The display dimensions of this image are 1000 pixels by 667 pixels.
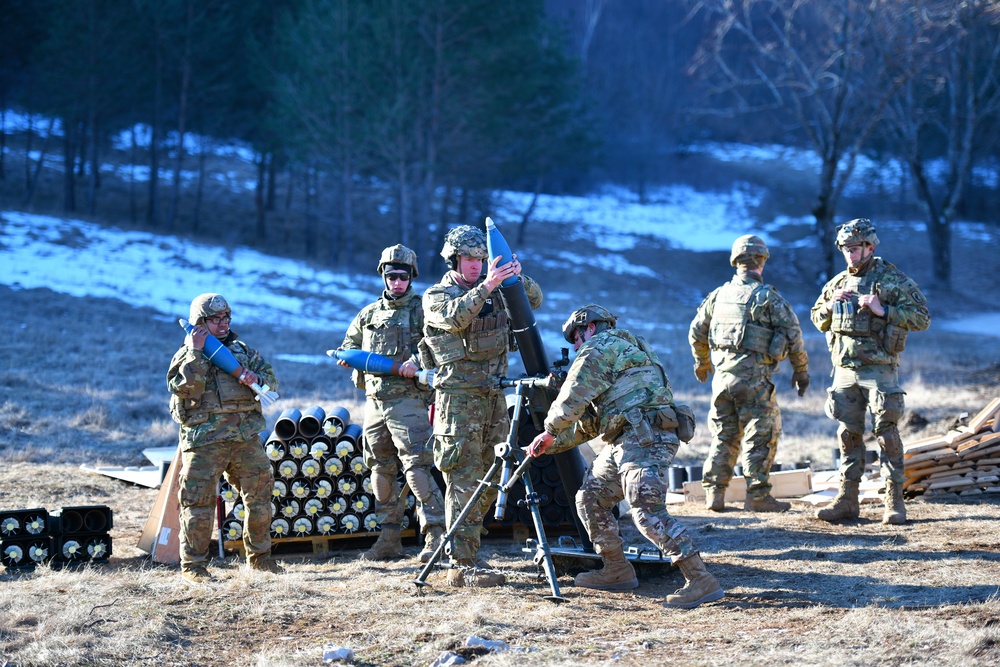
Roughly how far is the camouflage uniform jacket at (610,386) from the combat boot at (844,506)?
10.4ft

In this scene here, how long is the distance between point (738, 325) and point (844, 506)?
190 cm

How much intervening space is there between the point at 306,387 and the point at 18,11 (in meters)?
23.9

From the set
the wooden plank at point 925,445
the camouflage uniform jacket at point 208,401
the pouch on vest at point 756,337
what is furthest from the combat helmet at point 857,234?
the camouflage uniform jacket at point 208,401

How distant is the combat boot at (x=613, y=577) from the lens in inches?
284

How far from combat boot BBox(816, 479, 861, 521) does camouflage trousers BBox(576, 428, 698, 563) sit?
298 centimetres

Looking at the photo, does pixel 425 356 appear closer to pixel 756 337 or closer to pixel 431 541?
pixel 431 541

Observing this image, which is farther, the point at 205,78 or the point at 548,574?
the point at 205,78

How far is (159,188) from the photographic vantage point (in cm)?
4219

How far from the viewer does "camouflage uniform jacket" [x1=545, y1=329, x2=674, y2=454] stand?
21.9 feet

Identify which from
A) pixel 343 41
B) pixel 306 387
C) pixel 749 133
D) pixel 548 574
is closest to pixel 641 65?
pixel 749 133

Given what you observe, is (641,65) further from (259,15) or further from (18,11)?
(18,11)

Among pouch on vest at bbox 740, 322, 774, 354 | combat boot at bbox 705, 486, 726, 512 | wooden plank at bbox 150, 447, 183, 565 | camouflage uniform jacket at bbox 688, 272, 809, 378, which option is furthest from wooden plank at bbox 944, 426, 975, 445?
wooden plank at bbox 150, 447, 183, 565

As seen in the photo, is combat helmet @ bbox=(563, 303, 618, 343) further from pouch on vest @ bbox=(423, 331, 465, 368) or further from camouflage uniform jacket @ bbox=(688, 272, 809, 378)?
camouflage uniform jacket @ bbox=(688, 272, 809, 378)

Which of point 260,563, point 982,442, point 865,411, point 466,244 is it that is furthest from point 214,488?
point 982,442
